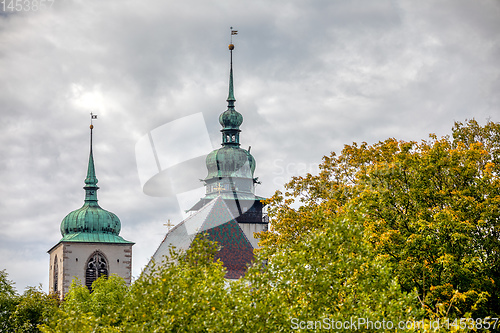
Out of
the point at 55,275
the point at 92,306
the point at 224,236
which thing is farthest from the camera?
the point at 55,275

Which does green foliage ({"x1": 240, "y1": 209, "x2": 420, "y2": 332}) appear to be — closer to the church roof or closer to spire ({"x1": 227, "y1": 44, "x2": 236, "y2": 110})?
the church roof

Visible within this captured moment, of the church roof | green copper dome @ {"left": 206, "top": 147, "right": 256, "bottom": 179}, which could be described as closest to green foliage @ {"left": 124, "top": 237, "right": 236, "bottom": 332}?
the church roof

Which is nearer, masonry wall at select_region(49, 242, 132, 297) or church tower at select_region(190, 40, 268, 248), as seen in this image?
masonry wall at select_region(49, 242, 132, 297)

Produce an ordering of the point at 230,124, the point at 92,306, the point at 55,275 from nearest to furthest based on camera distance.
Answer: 1. the point at 92,306
2. the point at 55,275
3. the point at 230,124

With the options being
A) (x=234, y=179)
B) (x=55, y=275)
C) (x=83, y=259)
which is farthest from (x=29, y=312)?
(x=234, y=179)

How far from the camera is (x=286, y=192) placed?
41219 millimetres

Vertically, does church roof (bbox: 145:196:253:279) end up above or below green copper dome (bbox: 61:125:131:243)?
below

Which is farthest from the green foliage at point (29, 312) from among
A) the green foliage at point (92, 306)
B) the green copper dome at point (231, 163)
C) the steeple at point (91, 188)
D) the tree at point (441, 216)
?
the green copper dome at point (231, 163)

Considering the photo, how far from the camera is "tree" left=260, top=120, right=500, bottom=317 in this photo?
1211 inches

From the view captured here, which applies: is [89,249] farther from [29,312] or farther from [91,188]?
[29,312]

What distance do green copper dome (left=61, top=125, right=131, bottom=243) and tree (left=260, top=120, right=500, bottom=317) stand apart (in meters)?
57.9

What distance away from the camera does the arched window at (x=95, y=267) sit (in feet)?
296

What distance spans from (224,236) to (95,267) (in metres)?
33.0

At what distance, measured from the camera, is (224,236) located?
61562mm
